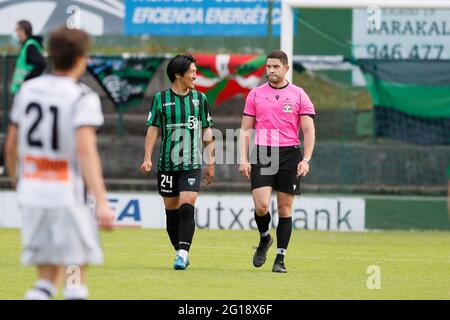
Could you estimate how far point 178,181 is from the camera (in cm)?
1241

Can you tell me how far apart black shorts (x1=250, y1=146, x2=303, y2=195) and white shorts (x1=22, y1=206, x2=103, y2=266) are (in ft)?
17.2

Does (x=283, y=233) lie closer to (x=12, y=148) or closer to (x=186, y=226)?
(x=186, y=226)

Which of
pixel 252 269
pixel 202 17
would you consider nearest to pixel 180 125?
pixel 252 269

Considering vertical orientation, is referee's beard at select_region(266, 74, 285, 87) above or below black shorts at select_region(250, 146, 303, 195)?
above

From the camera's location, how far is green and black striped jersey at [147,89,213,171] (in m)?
12.4

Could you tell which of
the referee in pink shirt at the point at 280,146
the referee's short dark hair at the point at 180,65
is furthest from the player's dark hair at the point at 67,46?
the referee in pink shirt at the point at 280,146

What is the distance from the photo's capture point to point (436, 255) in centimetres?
1499

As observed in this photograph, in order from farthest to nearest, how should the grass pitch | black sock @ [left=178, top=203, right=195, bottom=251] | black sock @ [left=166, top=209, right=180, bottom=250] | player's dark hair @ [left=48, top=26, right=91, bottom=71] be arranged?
black sock @ [left=166, top=209, right=180, bottom=250], black sock @ [left=178, top=203, right=195, bottom=251], the grass pitch, player's dark hair @ [left=48, top=26, right=91, bottom=71]

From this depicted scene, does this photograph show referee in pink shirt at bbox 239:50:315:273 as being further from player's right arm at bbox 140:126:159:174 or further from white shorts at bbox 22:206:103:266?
white shorts at bbox 22:206:103:266

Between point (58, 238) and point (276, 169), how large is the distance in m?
5.45

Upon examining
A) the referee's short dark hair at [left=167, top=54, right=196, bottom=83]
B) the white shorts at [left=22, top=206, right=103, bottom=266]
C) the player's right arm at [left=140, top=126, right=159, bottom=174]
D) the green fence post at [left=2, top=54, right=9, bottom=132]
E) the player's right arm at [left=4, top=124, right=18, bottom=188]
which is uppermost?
the green fence post at [left=2, top=54, right=9, bottom=132]

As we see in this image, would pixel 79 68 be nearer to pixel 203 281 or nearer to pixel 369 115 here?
pixel 203 281

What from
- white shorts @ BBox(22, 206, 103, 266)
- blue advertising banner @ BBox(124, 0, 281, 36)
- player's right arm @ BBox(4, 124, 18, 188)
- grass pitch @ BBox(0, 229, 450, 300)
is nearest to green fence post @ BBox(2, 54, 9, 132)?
blue advertising banner @ BBox(124, 0, 281, 36)
